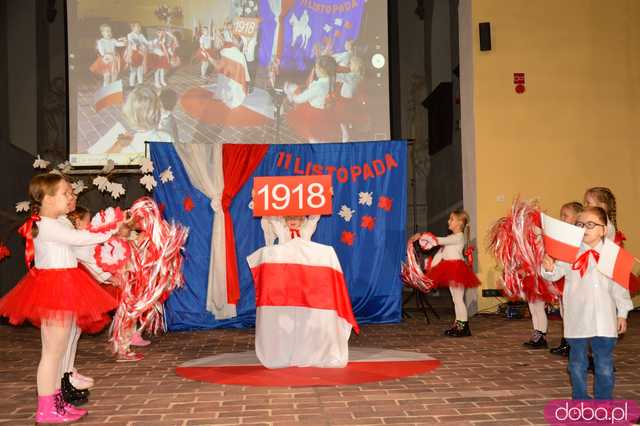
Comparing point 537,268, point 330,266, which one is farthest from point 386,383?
point 537,268

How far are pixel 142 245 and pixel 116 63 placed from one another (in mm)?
3769

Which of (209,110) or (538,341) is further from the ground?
(209,110)

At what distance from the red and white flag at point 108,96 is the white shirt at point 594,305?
6.94m

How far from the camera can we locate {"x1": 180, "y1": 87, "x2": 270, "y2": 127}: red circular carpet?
9.23 metres

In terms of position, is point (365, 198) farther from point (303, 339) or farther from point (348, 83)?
point (303, 339)

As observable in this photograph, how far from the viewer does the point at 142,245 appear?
6.38 metres

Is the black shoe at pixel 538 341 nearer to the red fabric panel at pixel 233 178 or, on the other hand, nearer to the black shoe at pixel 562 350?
the black shoe at pixel 562 350

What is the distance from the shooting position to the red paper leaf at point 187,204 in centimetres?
859

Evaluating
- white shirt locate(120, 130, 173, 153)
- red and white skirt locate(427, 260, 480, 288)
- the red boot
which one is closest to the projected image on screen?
white shirt locate(120, 130, 173, 153)

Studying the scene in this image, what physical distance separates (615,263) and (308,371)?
2638 mm

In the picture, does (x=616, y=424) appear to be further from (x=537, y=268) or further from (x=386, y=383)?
(x=537, y=268)

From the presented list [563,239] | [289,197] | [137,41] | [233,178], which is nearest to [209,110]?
[233,178]

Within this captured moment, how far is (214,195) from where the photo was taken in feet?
28.2

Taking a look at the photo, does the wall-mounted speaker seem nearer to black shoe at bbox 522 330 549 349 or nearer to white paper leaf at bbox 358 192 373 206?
white paper leaf at bbox 358 192 373 206
